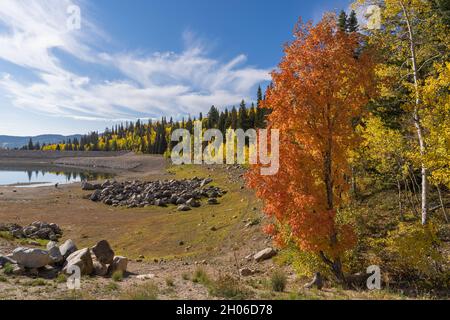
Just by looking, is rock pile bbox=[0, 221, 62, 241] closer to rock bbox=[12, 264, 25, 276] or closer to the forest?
rock bbox=[12, 264, 25, 276]

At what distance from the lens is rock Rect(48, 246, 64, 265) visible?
648 inches

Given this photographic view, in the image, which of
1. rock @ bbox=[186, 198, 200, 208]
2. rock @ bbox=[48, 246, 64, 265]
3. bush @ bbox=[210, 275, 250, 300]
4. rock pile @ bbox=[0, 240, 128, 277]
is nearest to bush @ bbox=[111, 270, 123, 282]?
rock pile @ bbox=[0, 240, 128, 277]

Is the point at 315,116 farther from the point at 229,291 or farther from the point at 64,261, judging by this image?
the point at 64,261

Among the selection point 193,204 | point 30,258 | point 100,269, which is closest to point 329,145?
point 100,269

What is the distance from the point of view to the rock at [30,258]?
15094mm

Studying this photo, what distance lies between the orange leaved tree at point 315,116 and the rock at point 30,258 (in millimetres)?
11467

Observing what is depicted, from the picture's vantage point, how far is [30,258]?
15.2 m

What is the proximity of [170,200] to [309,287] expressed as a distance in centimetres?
3478

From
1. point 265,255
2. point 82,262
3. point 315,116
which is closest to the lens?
point 315,116

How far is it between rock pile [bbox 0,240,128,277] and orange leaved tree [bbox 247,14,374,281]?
394 inches

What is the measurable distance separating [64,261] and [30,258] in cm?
212
